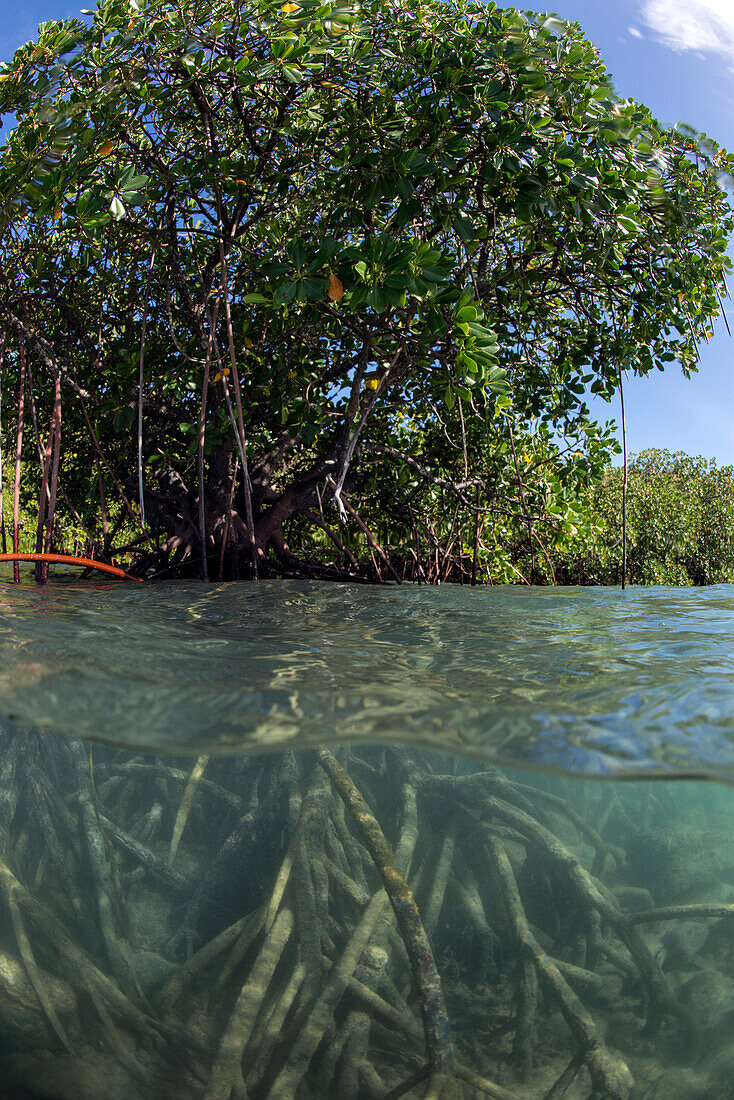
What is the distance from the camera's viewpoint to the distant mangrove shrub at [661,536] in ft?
41.6

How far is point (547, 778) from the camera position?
233cm

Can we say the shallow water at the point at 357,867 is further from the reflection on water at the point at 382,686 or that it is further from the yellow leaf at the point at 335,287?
the yellow leaf at the point at 335,287

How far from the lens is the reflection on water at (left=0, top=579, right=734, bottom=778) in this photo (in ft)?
6.60

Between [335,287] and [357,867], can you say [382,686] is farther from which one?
[335,287]

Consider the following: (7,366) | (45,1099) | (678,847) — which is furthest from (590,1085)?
(7,366)

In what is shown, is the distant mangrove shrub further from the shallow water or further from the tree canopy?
the shallow water

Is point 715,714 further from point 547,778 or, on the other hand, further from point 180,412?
point 180,412

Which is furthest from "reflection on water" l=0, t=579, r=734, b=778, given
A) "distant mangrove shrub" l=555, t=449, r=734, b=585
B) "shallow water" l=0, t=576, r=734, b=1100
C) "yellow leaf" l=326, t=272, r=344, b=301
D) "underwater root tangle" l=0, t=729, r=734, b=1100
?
"distant mangrove shrub" l=555, t=449, r=734, b=585

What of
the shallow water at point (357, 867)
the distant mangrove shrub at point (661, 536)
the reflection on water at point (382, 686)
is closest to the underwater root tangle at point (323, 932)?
the shallow water at point (357, 867)

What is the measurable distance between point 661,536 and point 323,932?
13.3 m

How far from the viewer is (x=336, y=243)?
3.90 metres

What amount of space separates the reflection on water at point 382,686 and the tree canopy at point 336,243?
5.58 ft

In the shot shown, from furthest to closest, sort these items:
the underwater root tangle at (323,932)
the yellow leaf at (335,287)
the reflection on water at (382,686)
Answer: the yellow leaf at (335,287), the reflection on water at (382,686), the underwater root tangle at (323,932)

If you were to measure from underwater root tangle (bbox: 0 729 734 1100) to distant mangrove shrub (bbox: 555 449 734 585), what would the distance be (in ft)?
27.1
